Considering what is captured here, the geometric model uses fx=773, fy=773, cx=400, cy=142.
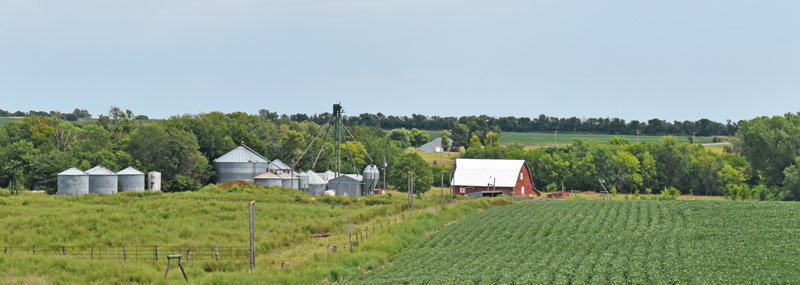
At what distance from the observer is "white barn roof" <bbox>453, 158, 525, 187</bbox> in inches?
3625

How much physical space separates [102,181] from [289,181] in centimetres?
2001

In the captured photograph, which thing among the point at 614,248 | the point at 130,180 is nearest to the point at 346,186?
the point at 130,180

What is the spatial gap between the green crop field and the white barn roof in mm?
35178

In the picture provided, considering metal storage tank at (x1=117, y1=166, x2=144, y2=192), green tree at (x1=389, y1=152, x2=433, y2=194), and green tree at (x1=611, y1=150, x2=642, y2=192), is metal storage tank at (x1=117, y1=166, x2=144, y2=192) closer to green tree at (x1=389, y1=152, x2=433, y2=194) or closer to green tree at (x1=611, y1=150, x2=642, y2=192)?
green tree at (x1=389, y1=152, x2=433, y2=194)

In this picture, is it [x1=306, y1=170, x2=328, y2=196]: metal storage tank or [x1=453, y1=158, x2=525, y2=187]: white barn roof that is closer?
[x1=306, y1=170, x2=328, y2=196]: metal storage tank

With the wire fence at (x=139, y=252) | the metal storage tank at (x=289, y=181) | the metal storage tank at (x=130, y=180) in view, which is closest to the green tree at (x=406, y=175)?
the metal storage tank at (x=289, y=181)

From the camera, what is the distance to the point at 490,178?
9244cm

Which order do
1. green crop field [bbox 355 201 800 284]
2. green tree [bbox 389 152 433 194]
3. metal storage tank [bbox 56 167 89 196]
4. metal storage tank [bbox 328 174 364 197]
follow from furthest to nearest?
green tree [bbox 389 152 433 194], metal storage tank [bbox 328 174 364 197], metal storage tank [bbox 56 167 89 196], green crop field [bbox 355 201 800 284]

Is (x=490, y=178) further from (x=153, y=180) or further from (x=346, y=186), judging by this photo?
(x=153, y=180)

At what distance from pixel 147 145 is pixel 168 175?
4353 mm

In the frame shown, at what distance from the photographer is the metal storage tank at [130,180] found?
8531 cm

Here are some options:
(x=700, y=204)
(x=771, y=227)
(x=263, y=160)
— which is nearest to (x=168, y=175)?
(x=263, y=160)

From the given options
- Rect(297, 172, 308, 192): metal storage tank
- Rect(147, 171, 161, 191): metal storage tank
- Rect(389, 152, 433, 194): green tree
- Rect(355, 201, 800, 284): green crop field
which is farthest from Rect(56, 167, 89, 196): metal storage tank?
Rect(355, 201, 800, 284): green crop field

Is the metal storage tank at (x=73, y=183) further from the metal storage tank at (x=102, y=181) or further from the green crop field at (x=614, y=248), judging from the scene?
the green crop field at (x=614, y=248)
